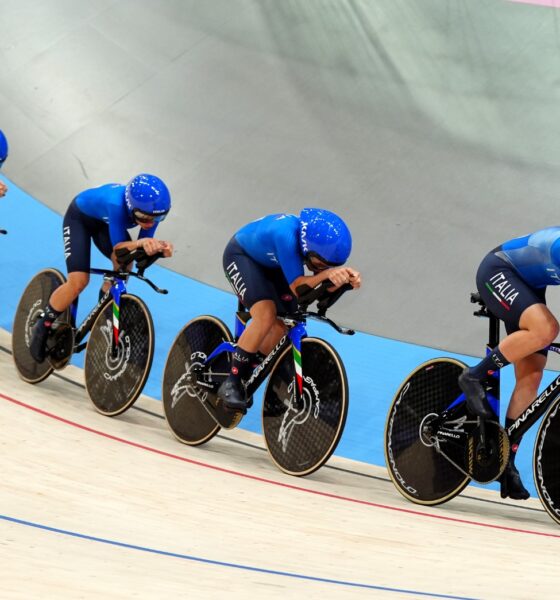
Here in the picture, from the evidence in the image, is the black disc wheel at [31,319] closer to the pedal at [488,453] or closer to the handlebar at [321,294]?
the handlebar at [321,294]

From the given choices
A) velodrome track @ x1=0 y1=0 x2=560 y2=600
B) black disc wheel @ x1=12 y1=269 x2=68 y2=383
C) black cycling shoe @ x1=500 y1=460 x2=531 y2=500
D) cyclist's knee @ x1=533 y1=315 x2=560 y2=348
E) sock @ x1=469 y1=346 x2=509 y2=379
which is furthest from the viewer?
black disc wheel @ x1=12 y1=269 x2=68 y2=383

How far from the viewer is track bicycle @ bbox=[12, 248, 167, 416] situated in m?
5.02

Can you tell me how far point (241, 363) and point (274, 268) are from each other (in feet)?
1.40

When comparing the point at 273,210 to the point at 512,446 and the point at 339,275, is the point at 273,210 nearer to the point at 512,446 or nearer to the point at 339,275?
the point at 339,275

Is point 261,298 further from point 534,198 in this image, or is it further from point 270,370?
point 534,198

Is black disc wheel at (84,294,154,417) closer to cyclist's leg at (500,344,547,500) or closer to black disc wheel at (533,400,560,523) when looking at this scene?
cyclist's leg at (500,344,547,500)

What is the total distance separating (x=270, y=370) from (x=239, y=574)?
173 centimetres

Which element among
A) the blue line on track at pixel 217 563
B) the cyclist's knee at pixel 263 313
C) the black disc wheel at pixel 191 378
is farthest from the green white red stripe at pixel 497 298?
the blue line on track at pixel 217 563

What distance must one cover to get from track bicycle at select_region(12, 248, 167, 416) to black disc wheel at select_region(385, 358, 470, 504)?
3.90 ft

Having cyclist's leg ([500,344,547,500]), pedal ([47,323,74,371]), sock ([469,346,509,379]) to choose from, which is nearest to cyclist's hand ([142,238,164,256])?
pedal ([47,323,74,371])

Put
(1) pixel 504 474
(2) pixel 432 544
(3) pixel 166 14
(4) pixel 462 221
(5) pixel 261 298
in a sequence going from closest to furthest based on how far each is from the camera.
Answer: (2) pixel 432 544 → (1) pixel 504 474 → (5) pixel 261 298 → (4) pixel 462 221 → (3) pixel 166 14

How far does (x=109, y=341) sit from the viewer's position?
5191 mm

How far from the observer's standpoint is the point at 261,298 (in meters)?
4.51

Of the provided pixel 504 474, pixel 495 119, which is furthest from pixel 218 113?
pixel 504 474
